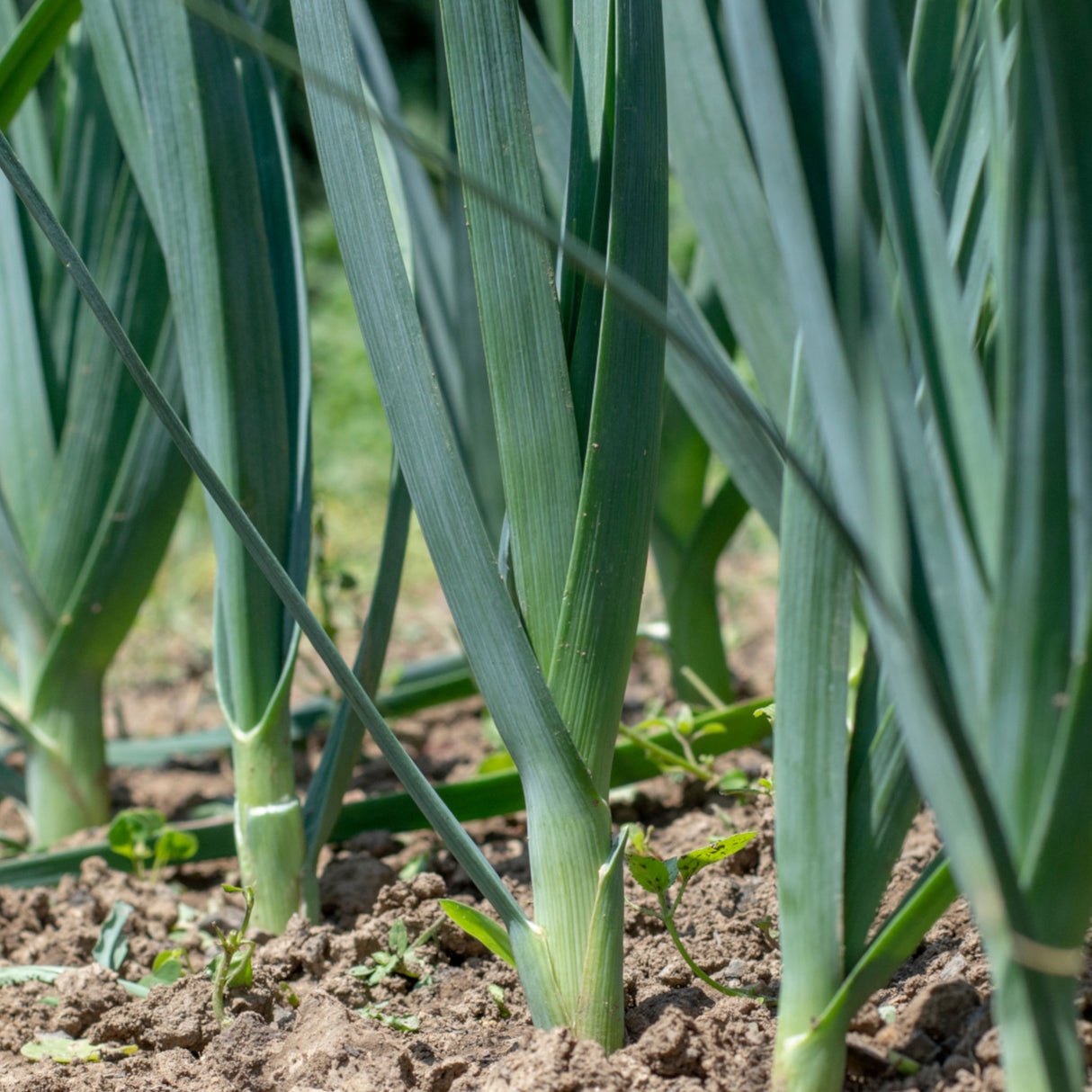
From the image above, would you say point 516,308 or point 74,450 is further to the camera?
point 74,450

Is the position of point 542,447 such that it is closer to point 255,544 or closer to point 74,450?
point 255,544

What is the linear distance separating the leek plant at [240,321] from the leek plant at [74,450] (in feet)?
0.62

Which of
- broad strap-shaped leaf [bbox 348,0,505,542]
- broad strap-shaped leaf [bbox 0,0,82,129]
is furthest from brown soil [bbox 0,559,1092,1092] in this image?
broad strap-shaped leaf [bbox 0,0,82,129]

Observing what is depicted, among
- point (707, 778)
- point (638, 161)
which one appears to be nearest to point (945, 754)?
point (638, 161)

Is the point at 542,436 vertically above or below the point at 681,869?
above

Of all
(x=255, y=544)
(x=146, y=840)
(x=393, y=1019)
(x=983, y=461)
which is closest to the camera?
(x=983, y=461)

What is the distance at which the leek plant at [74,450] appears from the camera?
1.01 meters

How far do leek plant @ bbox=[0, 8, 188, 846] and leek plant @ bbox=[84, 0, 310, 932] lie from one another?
189 millimetres

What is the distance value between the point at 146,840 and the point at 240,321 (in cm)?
52

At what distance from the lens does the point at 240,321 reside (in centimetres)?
80

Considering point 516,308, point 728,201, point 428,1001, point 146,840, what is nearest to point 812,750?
point 516,308

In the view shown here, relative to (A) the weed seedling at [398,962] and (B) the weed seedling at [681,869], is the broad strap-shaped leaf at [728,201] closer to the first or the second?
(B) the weed seedling at [681,869]

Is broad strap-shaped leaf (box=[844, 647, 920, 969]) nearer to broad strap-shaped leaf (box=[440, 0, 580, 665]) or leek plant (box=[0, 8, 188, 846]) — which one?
broad strap-shaped leaf (box=[440, 0, 580, 665])

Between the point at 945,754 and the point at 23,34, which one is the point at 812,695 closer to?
the point at 945,754
